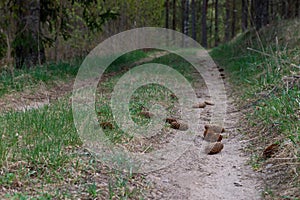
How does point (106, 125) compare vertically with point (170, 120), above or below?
above

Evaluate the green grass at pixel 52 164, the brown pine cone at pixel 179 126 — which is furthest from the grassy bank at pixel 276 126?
the green grass at pixel 52 164

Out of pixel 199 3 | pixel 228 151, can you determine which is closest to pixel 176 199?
pixel 228 151

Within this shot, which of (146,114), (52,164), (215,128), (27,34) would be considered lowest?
(215,128)

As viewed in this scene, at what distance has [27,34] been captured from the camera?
31.2 ft

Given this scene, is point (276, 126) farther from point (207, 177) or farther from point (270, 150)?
point (207, 177)

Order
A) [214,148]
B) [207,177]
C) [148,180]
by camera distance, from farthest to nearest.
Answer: [214,148], [207,177], [148,180]

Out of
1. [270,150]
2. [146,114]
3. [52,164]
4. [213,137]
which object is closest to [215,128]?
[213,137]

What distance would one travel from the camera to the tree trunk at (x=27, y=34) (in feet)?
31.2

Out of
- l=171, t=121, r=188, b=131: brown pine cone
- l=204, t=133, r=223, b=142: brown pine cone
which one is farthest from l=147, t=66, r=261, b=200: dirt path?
l=171, t=121, r=188, b=131: brown pine cone

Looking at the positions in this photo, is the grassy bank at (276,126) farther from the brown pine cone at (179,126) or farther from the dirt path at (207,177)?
the brown pine cone at (179,126)

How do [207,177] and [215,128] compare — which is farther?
[215,128]

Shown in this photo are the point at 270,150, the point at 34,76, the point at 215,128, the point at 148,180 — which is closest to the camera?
the point at 148,180

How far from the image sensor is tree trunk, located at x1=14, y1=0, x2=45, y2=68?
9.51m

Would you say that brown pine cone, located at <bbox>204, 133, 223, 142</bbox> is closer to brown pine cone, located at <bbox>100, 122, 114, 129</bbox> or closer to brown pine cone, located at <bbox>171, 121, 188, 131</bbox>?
brown pine cone, located at <bbox>171, 121, 188, 131</bbox>
